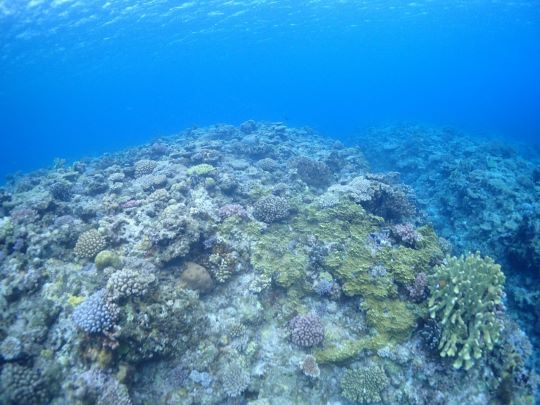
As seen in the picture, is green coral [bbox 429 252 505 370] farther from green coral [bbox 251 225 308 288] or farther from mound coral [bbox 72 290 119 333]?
mound coral [bbox 72 290 119 333]

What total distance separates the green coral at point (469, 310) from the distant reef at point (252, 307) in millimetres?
40

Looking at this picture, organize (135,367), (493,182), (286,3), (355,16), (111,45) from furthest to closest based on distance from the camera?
(355,16) < (111,45) < (286,3) < (493,182) < (135,367)

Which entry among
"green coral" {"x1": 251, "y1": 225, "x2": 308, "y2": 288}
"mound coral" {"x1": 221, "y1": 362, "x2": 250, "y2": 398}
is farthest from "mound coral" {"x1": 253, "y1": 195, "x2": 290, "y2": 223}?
"mound coral" {"x1": 221, "y1": 362, "x2": 250, "y2": 398}

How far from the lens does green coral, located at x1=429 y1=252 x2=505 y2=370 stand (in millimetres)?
6516

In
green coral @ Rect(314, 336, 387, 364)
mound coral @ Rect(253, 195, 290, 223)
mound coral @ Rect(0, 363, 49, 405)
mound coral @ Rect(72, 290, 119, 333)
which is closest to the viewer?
mound coral @ Rect(0, 363, 49, 405)

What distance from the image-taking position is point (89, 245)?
8.83 meters

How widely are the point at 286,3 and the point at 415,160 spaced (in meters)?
32.5

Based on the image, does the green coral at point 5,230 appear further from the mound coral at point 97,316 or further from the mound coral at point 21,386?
the mound coral at point 21,386

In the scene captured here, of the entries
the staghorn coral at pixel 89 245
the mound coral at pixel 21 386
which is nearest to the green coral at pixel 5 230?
the staghorn coral at pixel 89 245

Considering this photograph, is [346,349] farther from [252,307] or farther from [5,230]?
[5,230]

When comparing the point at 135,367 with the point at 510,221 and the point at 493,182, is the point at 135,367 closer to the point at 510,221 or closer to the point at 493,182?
the point at 510,221

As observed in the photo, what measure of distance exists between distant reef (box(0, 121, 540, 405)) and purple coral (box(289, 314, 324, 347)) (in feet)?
0.11

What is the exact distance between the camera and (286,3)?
44219mm

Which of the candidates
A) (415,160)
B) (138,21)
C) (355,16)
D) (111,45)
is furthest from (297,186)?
(355,16)
